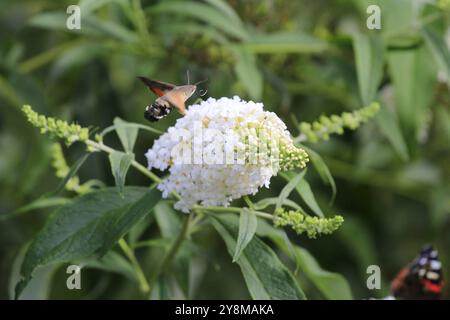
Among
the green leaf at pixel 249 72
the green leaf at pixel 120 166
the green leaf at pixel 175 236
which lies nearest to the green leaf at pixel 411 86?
the green leaf at pixel 249 72

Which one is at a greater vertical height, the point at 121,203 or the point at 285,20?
the point at 285,20

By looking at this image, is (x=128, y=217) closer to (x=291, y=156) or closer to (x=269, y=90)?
(x=291, y=156)

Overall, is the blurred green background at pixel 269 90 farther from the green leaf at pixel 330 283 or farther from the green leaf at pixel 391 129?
the green leaf at pixel 330 283

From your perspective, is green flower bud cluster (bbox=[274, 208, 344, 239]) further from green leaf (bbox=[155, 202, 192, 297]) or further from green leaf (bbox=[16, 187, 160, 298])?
green leaf (bbox=[155, 202, 192, 297])

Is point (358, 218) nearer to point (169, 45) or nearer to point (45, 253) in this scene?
point (169, 45)

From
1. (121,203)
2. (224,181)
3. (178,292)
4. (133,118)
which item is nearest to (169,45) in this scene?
(133,118)

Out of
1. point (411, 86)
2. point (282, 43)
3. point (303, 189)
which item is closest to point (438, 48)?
point (411, 86)
